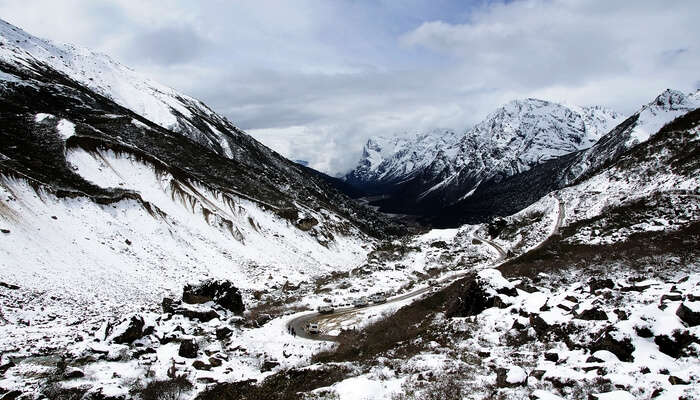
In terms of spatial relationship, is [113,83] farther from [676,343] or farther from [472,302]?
[676,343]

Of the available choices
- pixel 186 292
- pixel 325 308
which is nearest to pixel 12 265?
pixel 186 292

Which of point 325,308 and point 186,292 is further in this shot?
point 325,308

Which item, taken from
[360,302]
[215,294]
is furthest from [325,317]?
[215,294]

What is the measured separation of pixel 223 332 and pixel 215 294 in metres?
8.08

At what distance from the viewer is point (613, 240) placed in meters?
36.3

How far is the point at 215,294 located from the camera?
34594mm

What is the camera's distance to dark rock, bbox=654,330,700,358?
13.4m

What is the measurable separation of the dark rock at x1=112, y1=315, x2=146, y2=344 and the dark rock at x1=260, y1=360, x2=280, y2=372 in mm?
7413

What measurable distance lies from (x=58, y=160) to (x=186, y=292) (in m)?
37.3

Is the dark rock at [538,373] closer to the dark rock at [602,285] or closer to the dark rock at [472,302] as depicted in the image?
the dark rock at [602,285]

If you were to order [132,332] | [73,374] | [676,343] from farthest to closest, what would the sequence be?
1. [132,332]
2. [73,374]
3. [676,343]

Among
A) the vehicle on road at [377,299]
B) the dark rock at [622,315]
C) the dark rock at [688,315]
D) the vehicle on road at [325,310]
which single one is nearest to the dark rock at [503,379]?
the dark rock at [622,315]

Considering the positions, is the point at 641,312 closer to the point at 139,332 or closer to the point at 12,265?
the point at 139,332

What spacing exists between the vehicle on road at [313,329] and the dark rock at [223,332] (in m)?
7.46
